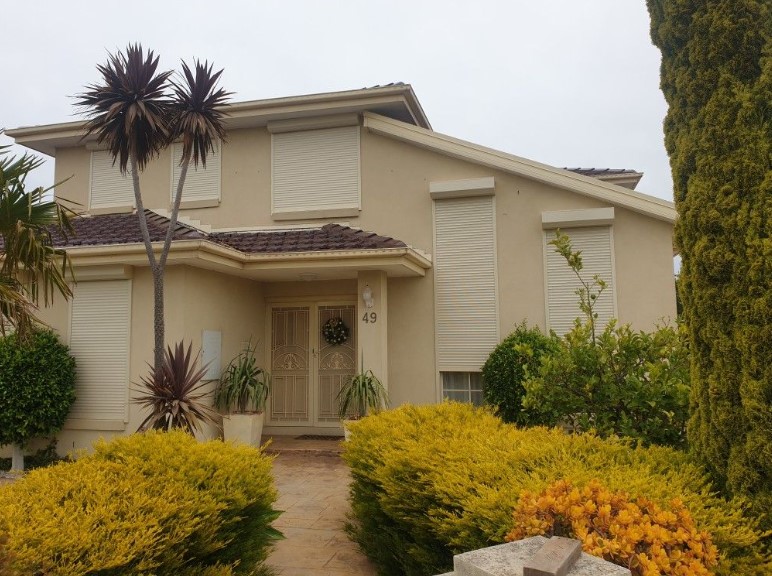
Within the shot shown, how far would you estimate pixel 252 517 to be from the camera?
370 centimetres

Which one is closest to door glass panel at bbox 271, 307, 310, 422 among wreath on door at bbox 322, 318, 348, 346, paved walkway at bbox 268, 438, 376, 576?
wreath on door at bbox 322, 318, 348, 346

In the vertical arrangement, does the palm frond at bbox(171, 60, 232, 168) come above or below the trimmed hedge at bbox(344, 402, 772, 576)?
above

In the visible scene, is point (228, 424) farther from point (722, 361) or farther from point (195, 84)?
point (722, 361)

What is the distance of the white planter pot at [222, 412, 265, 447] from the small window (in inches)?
141

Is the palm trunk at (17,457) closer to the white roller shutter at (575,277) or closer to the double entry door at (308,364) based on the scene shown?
the double entry door at (308,364)

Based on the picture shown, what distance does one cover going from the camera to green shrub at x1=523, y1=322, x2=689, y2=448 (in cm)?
427

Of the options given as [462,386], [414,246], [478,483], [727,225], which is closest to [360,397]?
[462,386]

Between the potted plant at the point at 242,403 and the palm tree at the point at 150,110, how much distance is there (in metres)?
1.48

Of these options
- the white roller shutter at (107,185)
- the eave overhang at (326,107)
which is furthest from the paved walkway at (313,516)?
the white roller shutter at (107,185)

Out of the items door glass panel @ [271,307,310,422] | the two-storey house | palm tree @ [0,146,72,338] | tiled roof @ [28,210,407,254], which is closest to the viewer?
palm tree @ [0,146,72,338]

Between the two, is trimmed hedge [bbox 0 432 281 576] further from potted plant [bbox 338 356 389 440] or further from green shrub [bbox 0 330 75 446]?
green shrub [bbox 0 330 75 446]

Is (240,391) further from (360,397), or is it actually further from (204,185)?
(204,185)

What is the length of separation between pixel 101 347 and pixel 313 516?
5061 mm

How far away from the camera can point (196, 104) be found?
25.7ft
